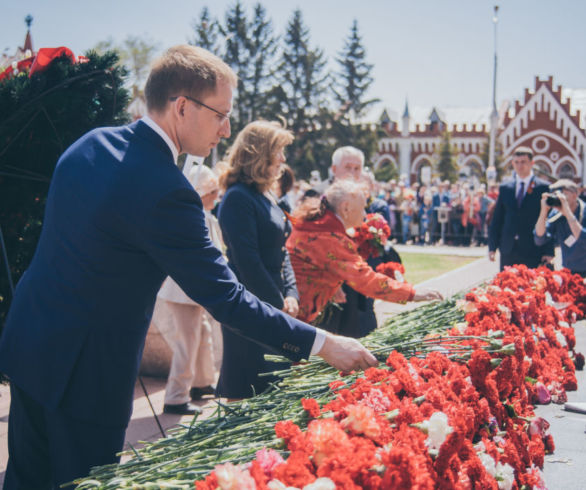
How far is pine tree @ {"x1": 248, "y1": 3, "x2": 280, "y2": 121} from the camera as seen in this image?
44750 millimetres

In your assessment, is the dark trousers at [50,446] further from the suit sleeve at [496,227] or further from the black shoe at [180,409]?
the suit sleeve at [496,227]

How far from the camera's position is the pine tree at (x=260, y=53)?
44.8 metres

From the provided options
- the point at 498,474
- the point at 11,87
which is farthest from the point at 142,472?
the point at 11,87

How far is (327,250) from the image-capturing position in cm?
370

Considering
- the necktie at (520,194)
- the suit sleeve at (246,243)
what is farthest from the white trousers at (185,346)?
the necktie at (520,194)

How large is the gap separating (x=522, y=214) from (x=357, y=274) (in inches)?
156

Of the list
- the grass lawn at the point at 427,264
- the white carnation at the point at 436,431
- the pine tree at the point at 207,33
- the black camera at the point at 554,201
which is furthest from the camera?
the pine tree at the point at 207,33

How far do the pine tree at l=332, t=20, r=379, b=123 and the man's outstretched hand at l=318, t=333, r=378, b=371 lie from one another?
4460cm

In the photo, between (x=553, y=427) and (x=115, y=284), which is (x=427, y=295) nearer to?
(x=553, y=427)

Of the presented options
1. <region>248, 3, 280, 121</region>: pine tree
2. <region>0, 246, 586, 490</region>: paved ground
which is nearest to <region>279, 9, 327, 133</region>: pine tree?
<region>248, 3, 280, 121</region>: pine tree

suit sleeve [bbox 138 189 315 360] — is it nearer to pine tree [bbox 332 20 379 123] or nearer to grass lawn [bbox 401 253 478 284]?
grass lawn [bbox 401 253 478 284]

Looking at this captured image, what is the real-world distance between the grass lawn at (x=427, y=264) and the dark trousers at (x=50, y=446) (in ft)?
30.4

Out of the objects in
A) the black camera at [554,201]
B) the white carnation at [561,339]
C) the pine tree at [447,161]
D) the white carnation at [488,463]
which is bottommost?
the white carnation at [488,463]

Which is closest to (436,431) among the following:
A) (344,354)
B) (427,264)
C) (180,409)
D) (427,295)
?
(344,354)
